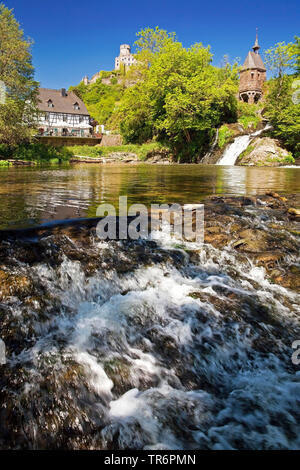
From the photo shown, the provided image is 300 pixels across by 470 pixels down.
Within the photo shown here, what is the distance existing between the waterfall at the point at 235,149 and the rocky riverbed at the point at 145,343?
29.1 metres

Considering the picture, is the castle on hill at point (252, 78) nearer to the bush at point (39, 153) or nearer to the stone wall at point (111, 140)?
the stone wall at point (111, 140)

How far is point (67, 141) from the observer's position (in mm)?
49406

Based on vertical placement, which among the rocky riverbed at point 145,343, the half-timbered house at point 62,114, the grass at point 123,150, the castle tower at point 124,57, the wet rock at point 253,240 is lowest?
the rocky riverbed at point 145,343

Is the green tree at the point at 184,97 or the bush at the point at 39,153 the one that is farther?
the green tree at the point at 184,97

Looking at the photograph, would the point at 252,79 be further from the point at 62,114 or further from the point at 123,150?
the point at 62,114

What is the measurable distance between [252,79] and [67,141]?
152 feet

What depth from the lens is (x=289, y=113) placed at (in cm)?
3184

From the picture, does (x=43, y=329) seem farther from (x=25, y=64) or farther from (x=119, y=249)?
(x=25, y=64)

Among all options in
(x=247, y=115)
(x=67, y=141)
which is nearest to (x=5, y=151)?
(x=67, y=141)

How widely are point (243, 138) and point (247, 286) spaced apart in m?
32.7

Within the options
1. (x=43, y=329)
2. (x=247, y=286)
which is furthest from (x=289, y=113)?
(x=43, y=329)

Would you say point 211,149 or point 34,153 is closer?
point 211,149

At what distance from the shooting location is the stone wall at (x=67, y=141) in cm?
4631

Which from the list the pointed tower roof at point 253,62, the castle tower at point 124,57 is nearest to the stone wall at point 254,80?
the pointed tower roof at point 253,62
